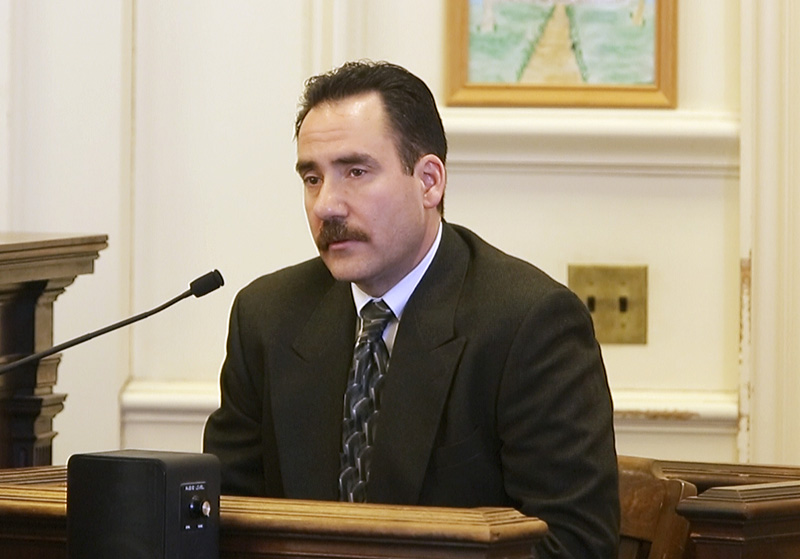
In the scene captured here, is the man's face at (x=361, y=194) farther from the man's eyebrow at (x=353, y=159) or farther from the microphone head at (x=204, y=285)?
the microphone head at (x=204, y=285)

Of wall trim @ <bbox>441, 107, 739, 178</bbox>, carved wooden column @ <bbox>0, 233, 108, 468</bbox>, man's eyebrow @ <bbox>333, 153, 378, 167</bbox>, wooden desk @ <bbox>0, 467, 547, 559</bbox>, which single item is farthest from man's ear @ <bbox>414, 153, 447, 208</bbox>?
wall trim @ <bbox>441, 107, 739, 178</bbox>

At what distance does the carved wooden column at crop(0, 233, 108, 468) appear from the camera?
101 inches

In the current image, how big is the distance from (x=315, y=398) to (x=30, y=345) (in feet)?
1.85

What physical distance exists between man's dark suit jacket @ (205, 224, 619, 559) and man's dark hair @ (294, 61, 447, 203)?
0.18m

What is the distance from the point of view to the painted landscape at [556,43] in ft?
12.0

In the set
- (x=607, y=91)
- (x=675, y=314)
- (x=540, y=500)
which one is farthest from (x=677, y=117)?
(x=540, y=500)

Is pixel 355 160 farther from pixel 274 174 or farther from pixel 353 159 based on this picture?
pixel 274 174

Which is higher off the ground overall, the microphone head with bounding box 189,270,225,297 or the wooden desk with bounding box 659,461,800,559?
the microphone head with bounding box 189,270,225,297

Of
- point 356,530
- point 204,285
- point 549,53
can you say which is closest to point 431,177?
point 204,285

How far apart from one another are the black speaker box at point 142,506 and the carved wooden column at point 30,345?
1033 mm

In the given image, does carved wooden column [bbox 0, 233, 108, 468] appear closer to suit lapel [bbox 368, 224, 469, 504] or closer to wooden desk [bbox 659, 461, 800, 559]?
suit lapel [bbox 368, 224, 469, 504]

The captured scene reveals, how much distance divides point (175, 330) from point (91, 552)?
86.9 inches

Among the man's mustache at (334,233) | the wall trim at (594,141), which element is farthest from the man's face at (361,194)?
the wall trim at (594,141)

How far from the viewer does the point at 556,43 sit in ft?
12.0
